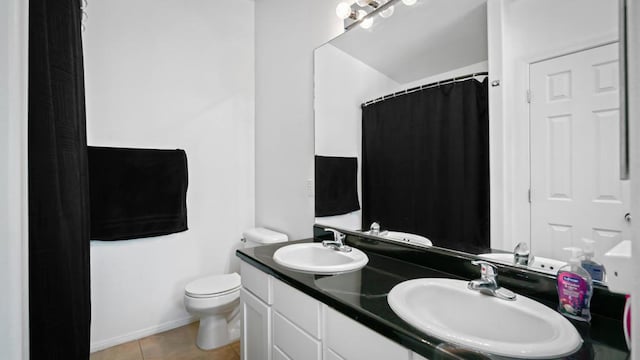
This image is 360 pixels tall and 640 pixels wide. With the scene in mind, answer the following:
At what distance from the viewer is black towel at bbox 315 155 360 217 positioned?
5.96 ft

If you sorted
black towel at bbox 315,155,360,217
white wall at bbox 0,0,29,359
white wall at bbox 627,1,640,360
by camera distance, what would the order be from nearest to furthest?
white wall at bbox 627,1,640,360 → white wall at bbox 0,0,29,359 → black towel at bbox 315,155,360,217

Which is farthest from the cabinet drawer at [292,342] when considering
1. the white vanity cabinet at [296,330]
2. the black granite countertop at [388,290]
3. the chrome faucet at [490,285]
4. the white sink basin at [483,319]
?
the chrome faucet at [490,285]

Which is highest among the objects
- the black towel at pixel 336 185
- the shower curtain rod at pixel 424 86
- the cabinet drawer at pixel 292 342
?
the shower curtain rod at pixel 424 86

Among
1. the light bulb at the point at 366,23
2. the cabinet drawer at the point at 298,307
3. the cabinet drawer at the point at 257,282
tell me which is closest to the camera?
the cabinet drawer at the point at 298,307

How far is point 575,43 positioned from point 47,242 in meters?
1.73

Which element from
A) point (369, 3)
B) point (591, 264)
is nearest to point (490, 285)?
point (591, 264)

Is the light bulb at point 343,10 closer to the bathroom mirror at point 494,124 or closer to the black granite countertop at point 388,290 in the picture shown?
the bathroom mirror at point 494,124

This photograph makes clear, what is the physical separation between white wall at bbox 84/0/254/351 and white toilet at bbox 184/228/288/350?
1.19ft

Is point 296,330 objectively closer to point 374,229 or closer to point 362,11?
point 374,229

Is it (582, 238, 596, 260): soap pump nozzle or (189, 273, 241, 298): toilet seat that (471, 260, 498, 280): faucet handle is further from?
(189, 273, 241, 298): toilet seat

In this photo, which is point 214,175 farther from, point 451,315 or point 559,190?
point 559,190

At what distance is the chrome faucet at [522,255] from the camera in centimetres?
106

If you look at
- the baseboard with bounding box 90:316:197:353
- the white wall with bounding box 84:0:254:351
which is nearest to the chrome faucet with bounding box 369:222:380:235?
the white wall with bounding box 84:0:254:351

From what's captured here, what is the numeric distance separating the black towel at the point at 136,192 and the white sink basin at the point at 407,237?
1.61m
